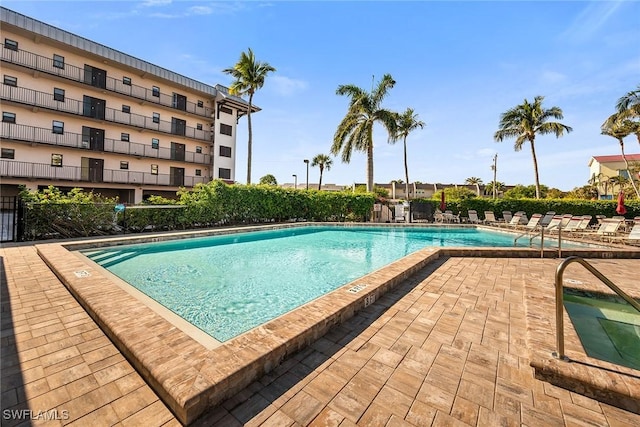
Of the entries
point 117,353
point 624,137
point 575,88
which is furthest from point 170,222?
point 624,137

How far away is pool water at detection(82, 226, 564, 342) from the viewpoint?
4.63m

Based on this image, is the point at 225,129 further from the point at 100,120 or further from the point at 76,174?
the point at 76,174

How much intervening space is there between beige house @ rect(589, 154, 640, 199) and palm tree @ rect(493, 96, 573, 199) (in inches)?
1090

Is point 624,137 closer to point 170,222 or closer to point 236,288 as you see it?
point 236,288

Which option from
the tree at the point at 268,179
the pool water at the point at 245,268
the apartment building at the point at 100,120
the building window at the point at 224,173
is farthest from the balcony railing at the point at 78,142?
the tree at the point at 268,179

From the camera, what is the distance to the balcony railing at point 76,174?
54.4 feet

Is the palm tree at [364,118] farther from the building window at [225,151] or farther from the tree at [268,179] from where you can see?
the tree at [268,179]

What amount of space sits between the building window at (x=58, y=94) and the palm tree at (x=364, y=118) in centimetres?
1983

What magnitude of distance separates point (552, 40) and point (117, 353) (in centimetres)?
1487

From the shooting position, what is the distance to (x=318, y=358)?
261cm

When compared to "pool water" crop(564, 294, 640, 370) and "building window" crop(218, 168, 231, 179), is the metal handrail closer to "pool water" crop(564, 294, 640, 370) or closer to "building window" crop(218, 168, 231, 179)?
"pool water" crop(564, 294, 640, 370)

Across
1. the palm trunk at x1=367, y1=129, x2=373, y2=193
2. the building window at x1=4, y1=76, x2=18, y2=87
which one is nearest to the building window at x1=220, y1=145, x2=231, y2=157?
the building window at x1=4, y1=76, x2=18, y2=87

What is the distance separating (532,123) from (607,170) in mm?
39542

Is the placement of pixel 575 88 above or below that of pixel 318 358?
above
